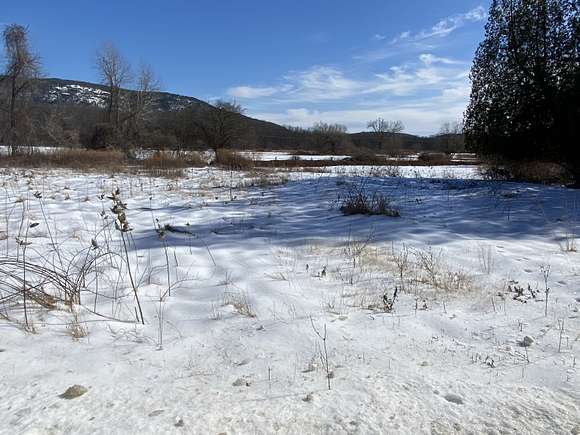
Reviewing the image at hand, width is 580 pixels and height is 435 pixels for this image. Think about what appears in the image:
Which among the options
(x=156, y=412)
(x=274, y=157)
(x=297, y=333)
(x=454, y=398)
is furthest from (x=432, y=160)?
(x=156, y=412)

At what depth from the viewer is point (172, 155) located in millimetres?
16797

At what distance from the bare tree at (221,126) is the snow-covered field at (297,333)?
2338cm

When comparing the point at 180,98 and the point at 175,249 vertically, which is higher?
the point at 180,98

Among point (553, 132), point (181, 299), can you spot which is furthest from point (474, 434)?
point (553, 132)

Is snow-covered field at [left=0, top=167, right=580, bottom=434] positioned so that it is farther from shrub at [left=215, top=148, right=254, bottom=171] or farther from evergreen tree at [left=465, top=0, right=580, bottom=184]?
shrub at [left=215, top=148, right=254, bottom=171]

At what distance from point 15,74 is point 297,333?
84.2ft

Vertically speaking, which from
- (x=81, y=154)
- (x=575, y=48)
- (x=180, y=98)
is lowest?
(x=81, y=154)

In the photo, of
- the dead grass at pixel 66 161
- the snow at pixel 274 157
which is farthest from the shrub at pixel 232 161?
the dead grass at pixel 66 161

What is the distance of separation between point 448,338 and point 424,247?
76.6 inches

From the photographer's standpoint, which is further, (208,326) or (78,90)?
(78,90)

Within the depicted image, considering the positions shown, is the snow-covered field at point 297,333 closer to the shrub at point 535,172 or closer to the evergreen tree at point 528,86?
the evergreen tree at point 528,86

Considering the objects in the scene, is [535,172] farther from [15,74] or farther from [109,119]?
[109,119]

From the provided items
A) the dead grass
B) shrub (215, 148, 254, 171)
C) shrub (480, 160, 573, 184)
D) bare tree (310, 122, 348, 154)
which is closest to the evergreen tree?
shrub (480, 160, 573, 184)

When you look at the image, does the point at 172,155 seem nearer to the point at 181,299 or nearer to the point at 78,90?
the point at 181,299
